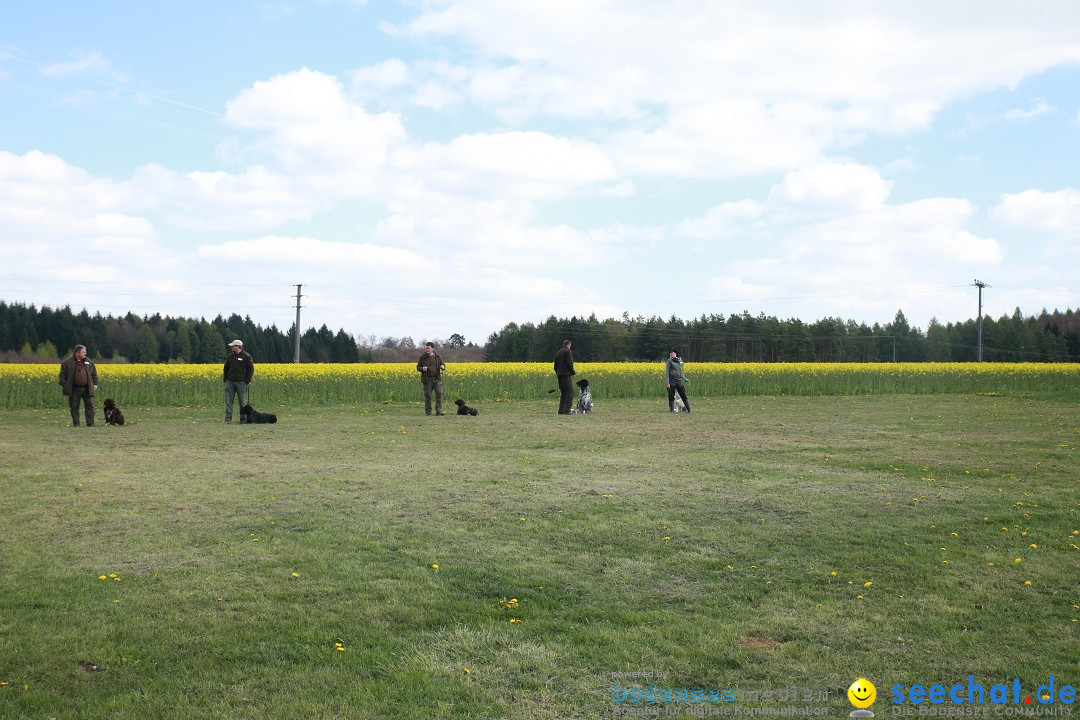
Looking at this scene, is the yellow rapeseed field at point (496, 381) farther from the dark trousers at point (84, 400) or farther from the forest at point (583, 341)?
the forest at point (583, 341)

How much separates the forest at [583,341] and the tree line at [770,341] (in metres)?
0.10

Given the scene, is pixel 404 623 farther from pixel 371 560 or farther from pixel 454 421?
pixel 454 421

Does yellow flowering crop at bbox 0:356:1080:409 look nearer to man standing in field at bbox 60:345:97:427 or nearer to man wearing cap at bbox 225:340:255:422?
man wearing cap at bbox 225:340:255:422

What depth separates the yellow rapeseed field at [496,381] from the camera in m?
25.9

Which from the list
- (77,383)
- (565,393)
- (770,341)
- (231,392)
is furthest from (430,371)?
(770,341)

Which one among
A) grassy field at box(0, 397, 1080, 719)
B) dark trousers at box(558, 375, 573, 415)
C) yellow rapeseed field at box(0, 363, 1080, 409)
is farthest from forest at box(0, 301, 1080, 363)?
grassy field at box(0, 397, 1080, 719)

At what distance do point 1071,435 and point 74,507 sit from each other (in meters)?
16.8

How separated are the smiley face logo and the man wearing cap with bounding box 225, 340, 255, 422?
17426 mm

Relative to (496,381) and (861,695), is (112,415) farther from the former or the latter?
(861,695)

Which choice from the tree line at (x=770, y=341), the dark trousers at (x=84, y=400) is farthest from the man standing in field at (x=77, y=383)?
the tree line at (x=770, y=341)

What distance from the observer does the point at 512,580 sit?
5992mm

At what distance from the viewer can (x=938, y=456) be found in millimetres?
13047

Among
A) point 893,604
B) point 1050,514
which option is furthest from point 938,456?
point 893,604

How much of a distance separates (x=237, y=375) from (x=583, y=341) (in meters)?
62.8
